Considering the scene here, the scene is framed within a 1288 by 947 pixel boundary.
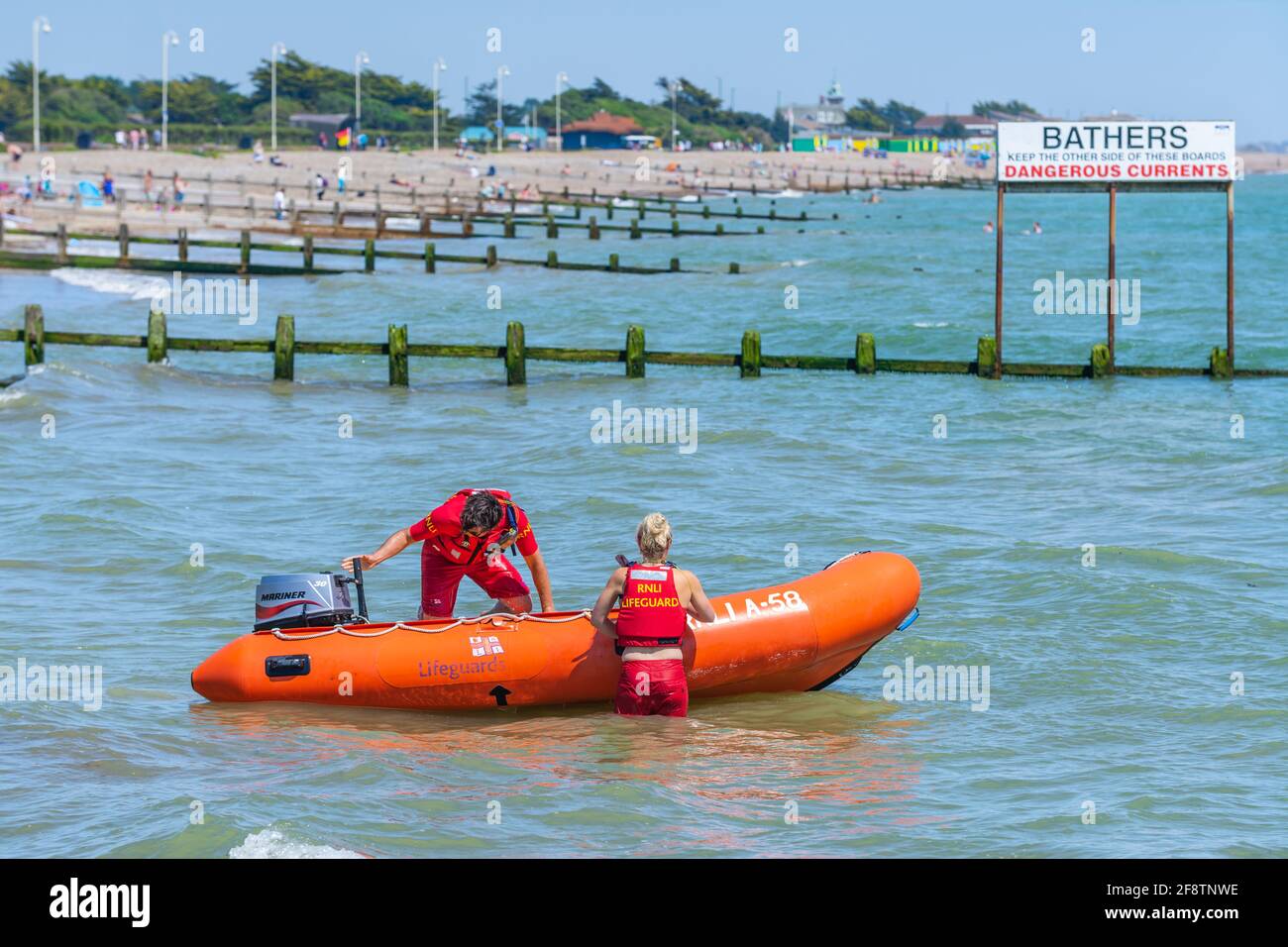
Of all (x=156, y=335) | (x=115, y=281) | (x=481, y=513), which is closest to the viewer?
(x=481, y=513)

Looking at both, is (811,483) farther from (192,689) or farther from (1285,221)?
(1285,221)

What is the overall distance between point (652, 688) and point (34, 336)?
16.5 m

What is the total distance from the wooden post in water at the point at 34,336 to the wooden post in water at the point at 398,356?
16.2 feet

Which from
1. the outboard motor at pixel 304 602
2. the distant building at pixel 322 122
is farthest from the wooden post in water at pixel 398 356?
the distant building at pixel 322 122

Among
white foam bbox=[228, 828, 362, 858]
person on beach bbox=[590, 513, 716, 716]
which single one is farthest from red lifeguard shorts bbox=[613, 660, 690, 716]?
white foam bbox=[228, 828, 362, 858]

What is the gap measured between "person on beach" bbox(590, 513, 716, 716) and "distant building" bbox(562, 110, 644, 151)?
138 m

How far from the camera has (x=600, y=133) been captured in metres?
145

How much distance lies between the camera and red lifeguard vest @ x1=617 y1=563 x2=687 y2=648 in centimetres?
928

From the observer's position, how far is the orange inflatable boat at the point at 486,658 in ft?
32.4
